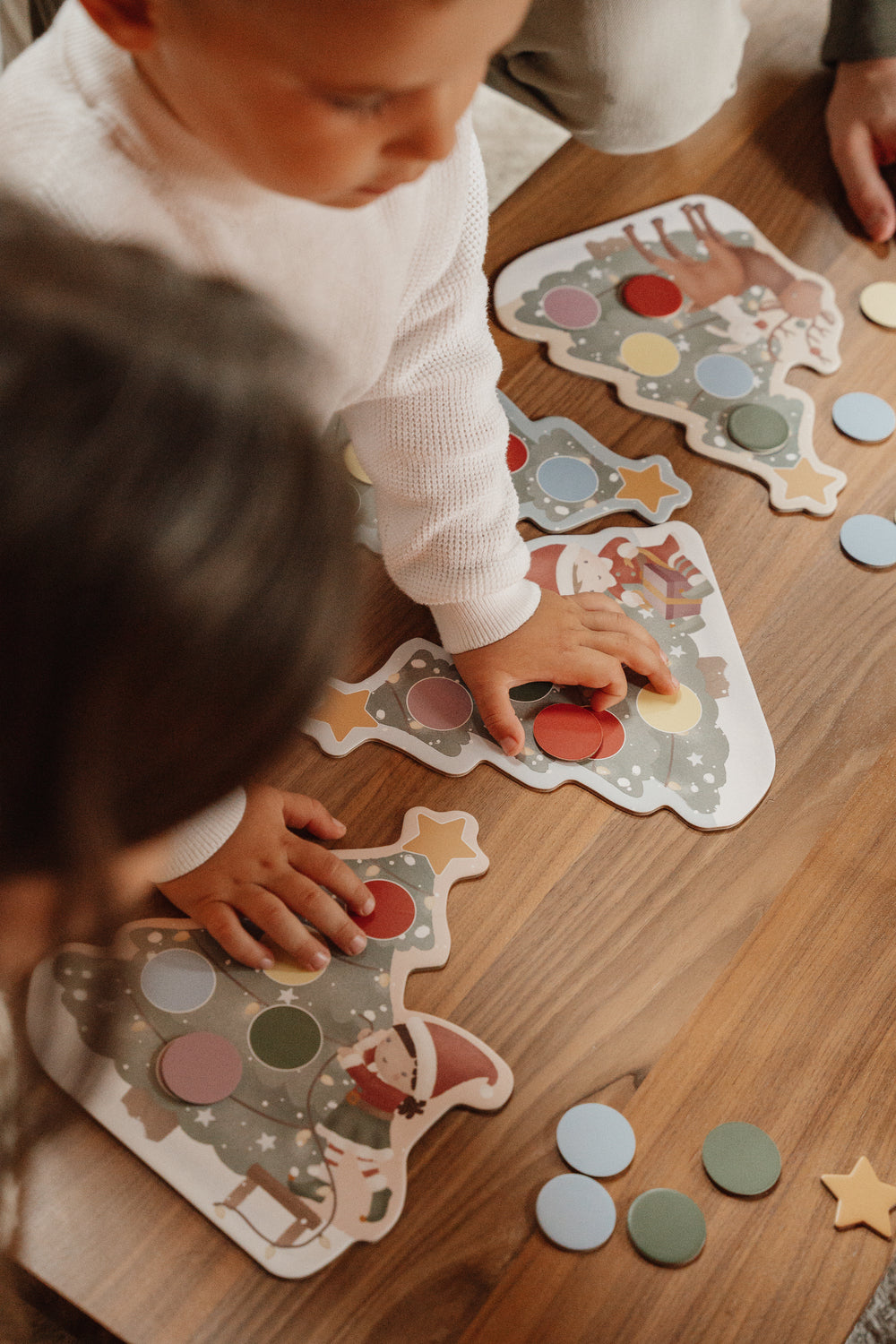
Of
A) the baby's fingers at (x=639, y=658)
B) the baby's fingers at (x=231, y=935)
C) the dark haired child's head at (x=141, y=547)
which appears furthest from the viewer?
the baby's fingers at (x=639, y=658)

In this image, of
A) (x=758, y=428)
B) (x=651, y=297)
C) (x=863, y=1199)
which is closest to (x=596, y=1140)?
(x=863, y=1199)

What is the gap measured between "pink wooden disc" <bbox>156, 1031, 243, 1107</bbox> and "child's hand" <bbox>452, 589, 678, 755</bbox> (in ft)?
0.81

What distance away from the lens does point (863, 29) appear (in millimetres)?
1040

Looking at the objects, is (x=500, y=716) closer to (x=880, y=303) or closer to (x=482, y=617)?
(x=482, y=617)

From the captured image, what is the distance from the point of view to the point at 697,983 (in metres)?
0.67

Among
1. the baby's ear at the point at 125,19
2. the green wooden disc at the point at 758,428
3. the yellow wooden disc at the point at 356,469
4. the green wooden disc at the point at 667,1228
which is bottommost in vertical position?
the green wooden disc at the point at 667,1228

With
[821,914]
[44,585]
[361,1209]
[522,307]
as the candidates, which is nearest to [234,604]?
[44,585]

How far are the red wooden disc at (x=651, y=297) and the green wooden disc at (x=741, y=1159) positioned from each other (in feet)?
2.01

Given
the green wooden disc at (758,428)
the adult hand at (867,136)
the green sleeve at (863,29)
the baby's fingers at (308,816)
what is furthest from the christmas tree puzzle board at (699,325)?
the baby's fingers at (308,816)

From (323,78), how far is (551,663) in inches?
15.9

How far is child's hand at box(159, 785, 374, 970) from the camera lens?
25.4 inches

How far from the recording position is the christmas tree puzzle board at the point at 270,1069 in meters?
0.58

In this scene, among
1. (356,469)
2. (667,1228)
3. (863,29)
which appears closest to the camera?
(667,1228)

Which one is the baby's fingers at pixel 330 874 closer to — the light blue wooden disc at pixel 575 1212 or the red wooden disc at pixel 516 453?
the light blue wooden disc at pixel 575 1212
